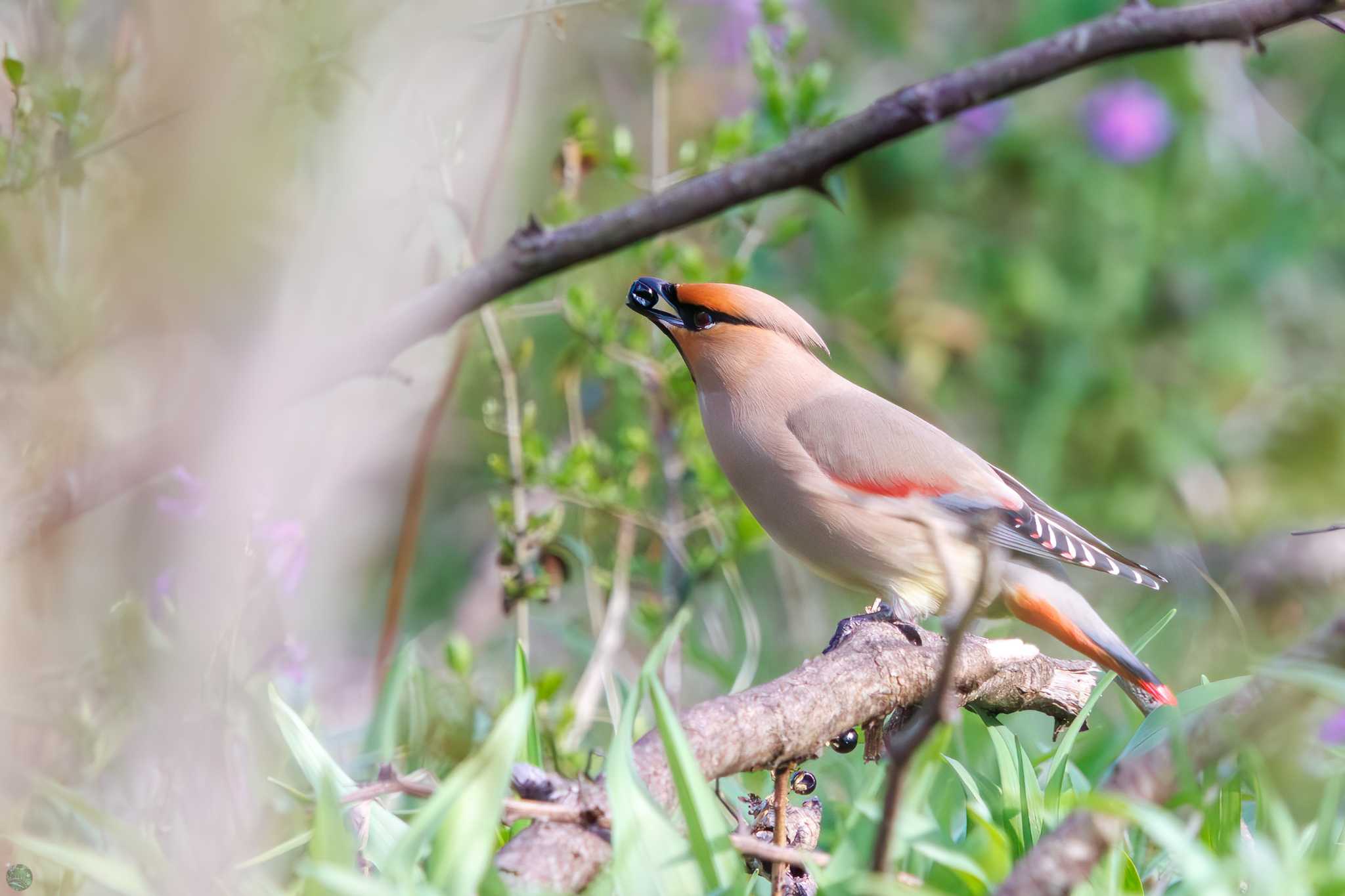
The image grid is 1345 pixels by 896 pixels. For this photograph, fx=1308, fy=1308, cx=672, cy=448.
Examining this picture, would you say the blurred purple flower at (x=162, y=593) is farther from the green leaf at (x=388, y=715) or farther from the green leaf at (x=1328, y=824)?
the green leaf at (x=1328, y=824)

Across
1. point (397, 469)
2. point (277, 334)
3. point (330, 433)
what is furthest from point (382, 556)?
point (277, 334)

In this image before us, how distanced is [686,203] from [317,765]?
1.25 metres

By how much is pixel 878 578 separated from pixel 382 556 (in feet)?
9.57

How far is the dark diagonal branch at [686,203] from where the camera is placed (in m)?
2.27

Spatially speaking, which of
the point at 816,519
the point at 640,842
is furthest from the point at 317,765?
the point at 816,519

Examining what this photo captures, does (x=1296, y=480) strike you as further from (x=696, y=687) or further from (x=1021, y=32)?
(x=696, y=687)

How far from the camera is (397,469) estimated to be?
4.08 metres

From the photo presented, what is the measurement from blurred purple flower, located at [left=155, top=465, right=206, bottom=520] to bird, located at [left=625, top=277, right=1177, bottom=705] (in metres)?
1.01

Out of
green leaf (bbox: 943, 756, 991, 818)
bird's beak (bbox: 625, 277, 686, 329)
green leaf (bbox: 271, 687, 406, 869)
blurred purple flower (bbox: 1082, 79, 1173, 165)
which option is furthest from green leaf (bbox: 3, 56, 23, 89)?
blurred purple flower (bbox: 1082, 79, 1173, 165)

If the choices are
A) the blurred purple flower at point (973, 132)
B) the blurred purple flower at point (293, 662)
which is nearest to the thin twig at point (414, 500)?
the blurred purple flower at point (293, 662)

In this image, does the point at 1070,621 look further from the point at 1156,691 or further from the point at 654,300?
the point at 654,300

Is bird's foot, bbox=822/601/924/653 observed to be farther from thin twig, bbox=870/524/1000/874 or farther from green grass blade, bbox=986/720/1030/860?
thin twig, bbox=870/524/1000/874

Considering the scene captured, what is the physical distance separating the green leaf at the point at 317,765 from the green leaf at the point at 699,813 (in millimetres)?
413

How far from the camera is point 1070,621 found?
267 centimetres
